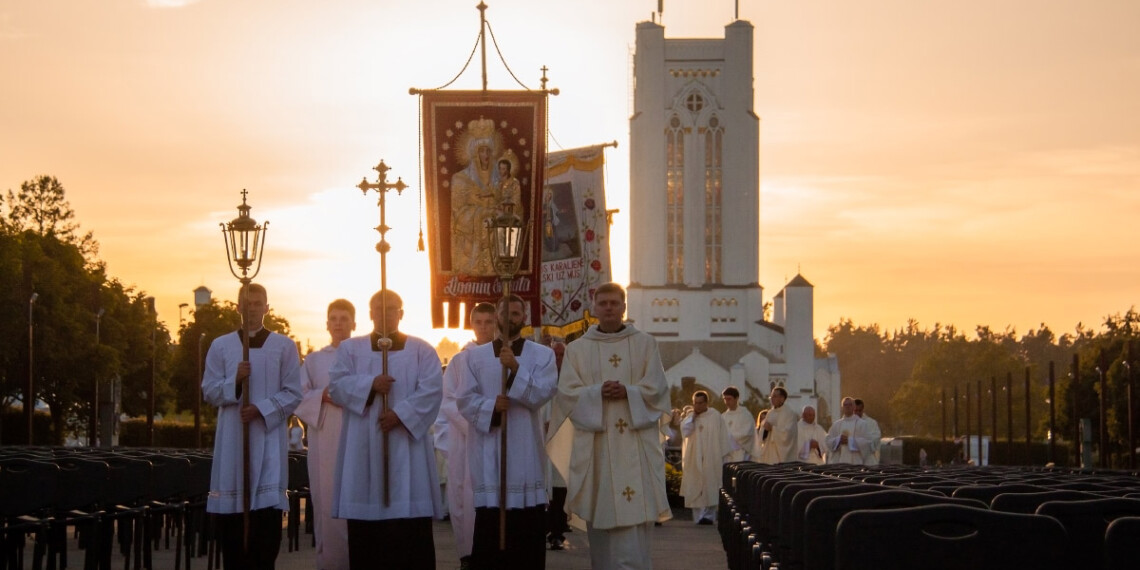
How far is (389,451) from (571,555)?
7.01m

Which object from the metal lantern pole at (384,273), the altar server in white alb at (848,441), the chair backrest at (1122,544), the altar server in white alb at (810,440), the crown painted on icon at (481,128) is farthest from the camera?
the altar server in white alb at (810,440)

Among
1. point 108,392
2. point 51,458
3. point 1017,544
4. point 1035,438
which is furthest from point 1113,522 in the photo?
point 1035,438

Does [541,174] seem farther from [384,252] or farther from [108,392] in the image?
[108,392]

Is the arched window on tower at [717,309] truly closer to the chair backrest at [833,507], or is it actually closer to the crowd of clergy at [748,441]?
the crowd of clergy at [748,441]

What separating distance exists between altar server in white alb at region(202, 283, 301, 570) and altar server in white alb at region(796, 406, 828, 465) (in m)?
16.9

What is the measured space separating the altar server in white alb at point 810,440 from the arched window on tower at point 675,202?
87.1 m

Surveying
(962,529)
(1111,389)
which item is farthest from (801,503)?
(1111,389)

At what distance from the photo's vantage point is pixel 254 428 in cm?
1282

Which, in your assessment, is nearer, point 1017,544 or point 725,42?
point 1017,544

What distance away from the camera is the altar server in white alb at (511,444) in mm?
13281

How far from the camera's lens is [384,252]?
1315 centimetres

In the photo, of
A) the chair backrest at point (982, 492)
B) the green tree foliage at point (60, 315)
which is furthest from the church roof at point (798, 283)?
the chair backrest at point (982, 492)

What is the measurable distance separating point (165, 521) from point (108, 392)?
3870 cm

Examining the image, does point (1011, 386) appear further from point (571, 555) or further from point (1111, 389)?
point (571, 555)
